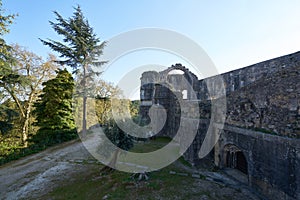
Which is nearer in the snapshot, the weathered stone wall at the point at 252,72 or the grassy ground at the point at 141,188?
the grassy ground at the point at 141,188

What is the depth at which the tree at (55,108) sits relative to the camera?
52.7 feet

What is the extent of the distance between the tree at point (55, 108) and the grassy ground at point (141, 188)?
9.84 metres

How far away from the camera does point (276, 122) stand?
5.17m

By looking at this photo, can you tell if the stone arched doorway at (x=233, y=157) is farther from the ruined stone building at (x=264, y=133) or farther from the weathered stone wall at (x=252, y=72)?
the weathered stone wall at (x=252, y=72)

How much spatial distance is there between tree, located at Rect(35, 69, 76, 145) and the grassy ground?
387 inches

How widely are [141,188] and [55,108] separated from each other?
14.0 meters

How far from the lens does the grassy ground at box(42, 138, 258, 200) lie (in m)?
5.78

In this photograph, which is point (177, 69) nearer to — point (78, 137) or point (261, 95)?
point (261, 95)

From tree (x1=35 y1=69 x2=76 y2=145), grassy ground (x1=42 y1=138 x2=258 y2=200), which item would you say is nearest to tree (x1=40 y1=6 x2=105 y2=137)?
tree (x1=35 y1=69 x2=76 y2=145)

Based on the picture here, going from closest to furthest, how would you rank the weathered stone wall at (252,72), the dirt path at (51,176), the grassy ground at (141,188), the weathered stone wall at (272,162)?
the weathered stone wall at (272,162) → the grassy ground at (141,188) → the dirt path at (51,176) → the weathered stone wall at (252,72)

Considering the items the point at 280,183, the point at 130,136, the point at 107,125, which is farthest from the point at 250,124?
the point at 107,125

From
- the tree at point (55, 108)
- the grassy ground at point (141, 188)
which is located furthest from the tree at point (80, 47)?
the grassy ground at point (141, 188)

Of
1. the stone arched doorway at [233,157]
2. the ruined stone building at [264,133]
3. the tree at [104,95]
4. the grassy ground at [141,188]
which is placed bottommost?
the grassy ground at [141,188]

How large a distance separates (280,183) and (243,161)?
3291 millimetres
